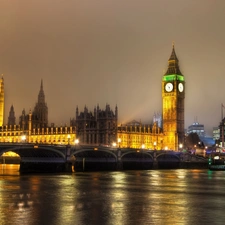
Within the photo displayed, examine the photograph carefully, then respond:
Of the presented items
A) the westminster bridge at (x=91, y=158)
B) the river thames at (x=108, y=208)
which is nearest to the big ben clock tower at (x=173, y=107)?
the westminster bridge at (x=91, y=158)

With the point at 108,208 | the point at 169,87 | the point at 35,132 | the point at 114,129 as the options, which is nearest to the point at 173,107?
the point at 169,87

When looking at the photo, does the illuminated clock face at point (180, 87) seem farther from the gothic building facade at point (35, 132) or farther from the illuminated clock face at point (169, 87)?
the gothic building facade at point (35, 132)

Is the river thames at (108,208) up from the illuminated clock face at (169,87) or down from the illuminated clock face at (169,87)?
down

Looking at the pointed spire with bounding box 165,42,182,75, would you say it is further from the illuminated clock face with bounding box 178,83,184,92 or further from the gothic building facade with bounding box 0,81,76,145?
the gothic building facade with bounding box 0,81,76,145

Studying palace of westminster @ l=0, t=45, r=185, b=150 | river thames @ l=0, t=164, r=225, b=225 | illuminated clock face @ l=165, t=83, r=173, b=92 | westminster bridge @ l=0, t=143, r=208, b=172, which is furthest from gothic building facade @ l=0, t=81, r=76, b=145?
river thames @ l=0, t=164, r=225, b=225

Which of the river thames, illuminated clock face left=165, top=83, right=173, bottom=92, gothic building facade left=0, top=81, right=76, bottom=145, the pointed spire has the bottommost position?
the river thames

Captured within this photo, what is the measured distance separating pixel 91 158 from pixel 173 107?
6275 cm

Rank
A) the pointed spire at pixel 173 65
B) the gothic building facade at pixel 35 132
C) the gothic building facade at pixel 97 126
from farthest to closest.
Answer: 1. the pointed spire at pixel 173 65
2. the gothic building facade at pixel 35 132
3. the gothic building facade at pixel 97 126

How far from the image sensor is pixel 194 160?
495 ft

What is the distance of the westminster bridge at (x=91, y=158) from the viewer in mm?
100875

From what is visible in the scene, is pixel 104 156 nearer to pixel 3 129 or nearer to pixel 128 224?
pixel 3 129

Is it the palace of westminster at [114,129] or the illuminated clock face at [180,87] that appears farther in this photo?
the illuminated clock face at [180,87]

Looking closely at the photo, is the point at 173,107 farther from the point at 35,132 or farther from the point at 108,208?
the point at 108,208

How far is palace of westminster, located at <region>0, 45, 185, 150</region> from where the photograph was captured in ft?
506
